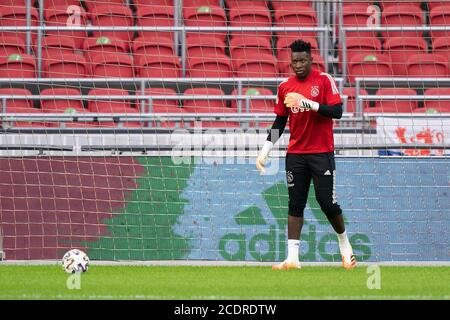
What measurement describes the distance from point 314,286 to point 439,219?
175 inches

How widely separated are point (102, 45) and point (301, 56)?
5673mm

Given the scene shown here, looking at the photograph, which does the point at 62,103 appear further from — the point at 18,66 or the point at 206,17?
the point at 206,17

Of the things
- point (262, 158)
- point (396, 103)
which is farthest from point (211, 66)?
point (262, 158)

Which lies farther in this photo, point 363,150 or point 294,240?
point 363,150

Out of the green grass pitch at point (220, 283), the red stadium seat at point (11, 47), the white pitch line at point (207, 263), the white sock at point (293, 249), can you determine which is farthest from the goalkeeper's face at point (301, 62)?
the red stadium seat at point (11, 47)

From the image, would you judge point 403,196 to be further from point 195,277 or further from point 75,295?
point 75,295

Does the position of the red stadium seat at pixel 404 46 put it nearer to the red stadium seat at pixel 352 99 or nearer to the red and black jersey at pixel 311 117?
the red stadium seat at pixel 352 99

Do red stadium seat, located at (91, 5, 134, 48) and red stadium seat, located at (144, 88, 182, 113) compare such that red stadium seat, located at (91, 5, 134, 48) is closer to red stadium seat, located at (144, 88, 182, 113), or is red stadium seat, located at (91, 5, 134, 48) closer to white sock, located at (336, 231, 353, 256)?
red stadium seat, located at (144, 88, 182, 113)

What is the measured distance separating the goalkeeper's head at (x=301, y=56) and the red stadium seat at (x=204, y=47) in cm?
481

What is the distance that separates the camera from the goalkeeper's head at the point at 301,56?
422 inches

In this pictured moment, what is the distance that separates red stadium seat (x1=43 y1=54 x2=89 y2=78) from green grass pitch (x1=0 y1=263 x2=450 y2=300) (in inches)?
174

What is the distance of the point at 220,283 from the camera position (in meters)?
9.61

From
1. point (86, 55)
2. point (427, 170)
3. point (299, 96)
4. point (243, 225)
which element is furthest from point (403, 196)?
point (86, 55)

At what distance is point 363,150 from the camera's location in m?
13.6
